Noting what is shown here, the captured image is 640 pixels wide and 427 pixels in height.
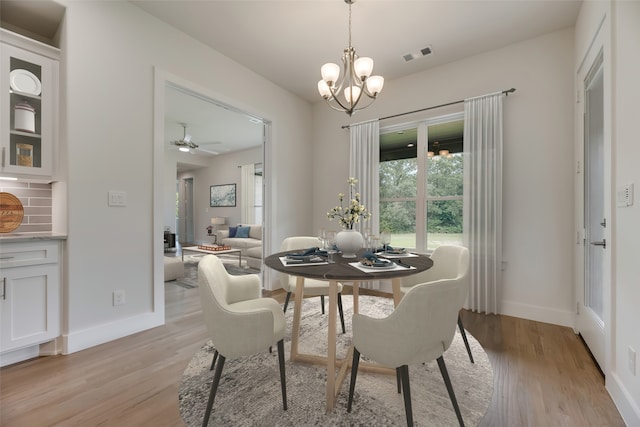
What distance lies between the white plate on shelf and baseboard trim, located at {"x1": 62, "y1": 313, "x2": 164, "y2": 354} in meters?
1.91

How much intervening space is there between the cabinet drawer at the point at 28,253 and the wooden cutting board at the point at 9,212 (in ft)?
1.21

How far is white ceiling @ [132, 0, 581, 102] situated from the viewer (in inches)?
95.3

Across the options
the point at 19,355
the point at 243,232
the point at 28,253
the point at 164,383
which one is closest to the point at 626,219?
the point at 164,383

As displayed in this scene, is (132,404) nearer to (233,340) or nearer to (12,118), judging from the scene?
(233,340)

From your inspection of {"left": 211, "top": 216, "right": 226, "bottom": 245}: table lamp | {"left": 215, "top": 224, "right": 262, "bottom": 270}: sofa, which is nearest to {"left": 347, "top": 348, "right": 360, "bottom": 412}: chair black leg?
{"left": 215, "top": 224, "right": 262, "bottom": 270}: sofa

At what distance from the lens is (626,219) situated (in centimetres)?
151

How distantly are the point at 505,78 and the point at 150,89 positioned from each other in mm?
3688

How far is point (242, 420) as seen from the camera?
56.5 inches

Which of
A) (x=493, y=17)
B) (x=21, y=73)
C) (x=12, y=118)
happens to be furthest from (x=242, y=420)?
(x=493, y=17)

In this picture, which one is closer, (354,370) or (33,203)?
(354,370)

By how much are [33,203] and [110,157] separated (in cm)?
73

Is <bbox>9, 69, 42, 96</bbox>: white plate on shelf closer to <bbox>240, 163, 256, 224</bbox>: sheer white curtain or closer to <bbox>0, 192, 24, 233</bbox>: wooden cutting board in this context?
<bbox>0, 192, 24, 233</bbox>: wooden cutting board

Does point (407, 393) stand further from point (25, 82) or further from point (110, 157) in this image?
point (25, 82)

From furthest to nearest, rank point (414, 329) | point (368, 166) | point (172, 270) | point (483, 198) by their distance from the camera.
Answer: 1. point (172, 270)
2. point (368, 166)
3. point (483, 198)
4. point (414, 329)
